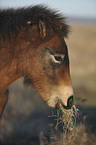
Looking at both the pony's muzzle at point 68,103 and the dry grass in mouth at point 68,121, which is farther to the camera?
the dry grass in mouth at point 68,121

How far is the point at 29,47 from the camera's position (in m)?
3.19

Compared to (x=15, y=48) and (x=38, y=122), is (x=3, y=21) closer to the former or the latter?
(x=15, y=48)

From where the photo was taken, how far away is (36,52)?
10.4ft

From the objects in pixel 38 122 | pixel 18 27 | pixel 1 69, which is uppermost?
pixel 18 27

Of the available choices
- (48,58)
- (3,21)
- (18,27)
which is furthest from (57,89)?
(3,21)

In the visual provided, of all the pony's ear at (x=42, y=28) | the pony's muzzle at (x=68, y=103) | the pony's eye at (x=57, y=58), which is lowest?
the pony's muzzle at (x=68, y=103)

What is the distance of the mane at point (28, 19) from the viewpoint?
3.12m

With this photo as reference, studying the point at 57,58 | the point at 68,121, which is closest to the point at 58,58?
the point at 57,58

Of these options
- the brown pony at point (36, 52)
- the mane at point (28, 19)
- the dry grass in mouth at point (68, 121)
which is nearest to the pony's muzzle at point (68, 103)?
the brown pony at point (36, 52)

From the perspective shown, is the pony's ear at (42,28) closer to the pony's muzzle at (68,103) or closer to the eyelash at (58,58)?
the eyelash at (58,58)

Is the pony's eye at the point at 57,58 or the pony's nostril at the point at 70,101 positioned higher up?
the pony's eye at the point at 57,58

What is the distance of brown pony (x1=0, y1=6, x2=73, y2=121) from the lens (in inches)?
123

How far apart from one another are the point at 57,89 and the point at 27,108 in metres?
4.02

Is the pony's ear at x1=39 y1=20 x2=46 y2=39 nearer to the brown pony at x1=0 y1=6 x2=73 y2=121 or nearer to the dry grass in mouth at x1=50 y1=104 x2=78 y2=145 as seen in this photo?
the brown pony at x1=0 y1=6 x2=73 y2=121
